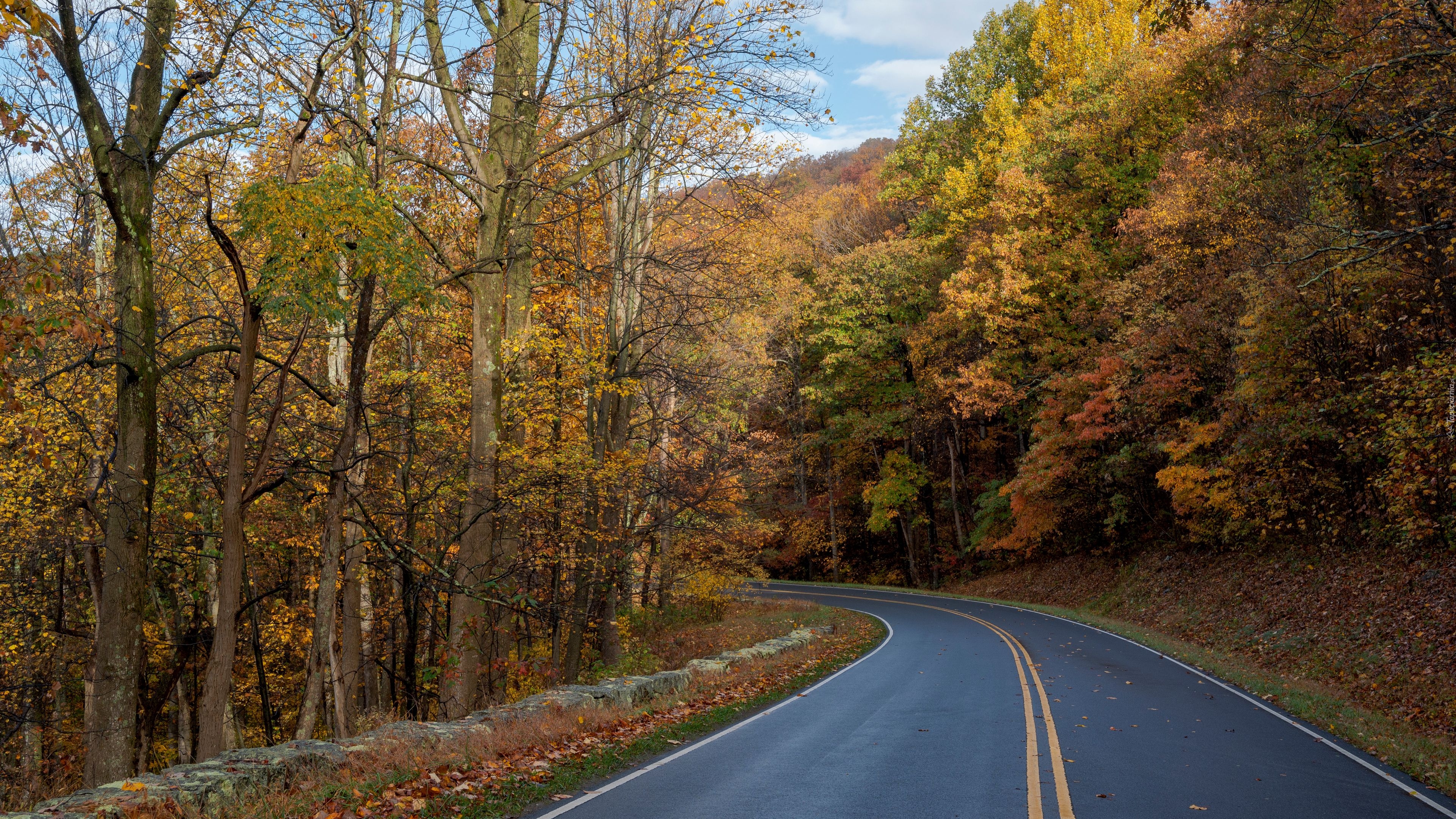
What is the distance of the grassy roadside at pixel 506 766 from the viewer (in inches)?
249

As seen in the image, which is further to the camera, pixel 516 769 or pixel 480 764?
pixel 480 764

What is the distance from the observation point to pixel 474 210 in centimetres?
1809

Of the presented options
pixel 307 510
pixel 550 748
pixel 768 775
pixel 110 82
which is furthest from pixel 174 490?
pixel 768 775

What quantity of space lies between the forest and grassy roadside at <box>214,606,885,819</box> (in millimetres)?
2295

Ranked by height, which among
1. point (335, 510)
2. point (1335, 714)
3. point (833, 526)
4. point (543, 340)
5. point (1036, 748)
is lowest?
point (1335, 714)

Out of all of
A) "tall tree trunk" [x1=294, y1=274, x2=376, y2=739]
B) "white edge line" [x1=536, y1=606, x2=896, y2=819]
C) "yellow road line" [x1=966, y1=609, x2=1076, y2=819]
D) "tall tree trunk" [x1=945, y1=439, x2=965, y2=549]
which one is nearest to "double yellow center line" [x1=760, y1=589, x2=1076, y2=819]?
"yellow road line" [x1=966, y1=609, x2=1076, y2=819]

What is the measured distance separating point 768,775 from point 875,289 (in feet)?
106

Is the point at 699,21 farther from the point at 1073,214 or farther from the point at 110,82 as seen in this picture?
the point at 1073,214

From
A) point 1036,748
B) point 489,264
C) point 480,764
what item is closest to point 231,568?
point 480,764

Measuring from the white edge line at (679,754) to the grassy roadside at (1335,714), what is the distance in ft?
21.6

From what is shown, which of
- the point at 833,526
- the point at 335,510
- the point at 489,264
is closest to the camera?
the point at 335,510

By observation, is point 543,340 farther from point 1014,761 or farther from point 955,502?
point 955,502

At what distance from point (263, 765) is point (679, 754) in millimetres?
3770

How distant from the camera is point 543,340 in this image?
45.9ft
